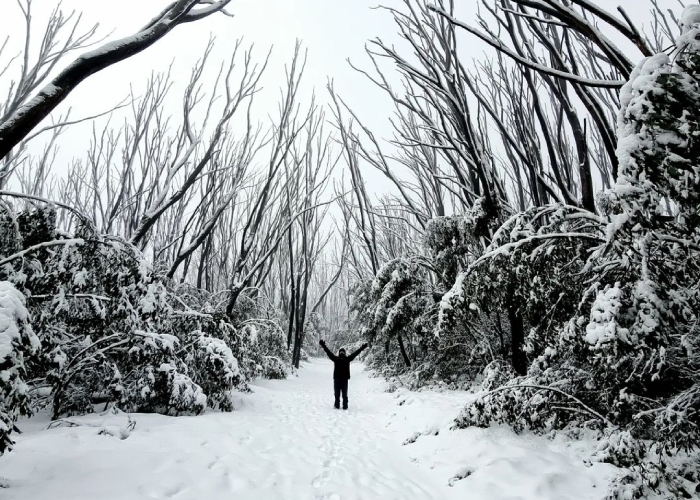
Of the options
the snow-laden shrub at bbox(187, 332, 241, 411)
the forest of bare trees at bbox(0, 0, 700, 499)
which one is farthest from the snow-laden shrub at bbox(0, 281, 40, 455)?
the snow-laden shrub at bbox(187, 332, 241, 411)

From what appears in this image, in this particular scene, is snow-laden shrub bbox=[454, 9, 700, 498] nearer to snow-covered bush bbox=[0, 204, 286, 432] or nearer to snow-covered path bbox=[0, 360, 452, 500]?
snow-covered path bbox=[0, 360, 452, 500]

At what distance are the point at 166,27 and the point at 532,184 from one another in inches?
189

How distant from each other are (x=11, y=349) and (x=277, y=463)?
2.35 metres

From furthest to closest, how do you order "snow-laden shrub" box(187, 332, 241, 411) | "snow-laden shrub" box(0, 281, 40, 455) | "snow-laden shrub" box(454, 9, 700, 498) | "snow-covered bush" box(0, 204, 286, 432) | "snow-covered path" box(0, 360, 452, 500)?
"snow-laden shrub" box(187, 332, 241, 411) < "snow-covered bush" box(0, 204, 286, 432) < "snow-covered path" box(0, 360, 452, 500) < "snow-laden shrub" box(0, 281, 40, 455) < "snow-laden shrub" box(454, 9, 700, 498)

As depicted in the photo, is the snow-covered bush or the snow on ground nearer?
the snow on ground

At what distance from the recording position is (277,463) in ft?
10.4

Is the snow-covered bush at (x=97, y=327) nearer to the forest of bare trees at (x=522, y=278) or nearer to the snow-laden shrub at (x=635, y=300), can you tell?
the forest of bare trees at (x=522, y=278)

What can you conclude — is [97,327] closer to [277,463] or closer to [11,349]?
[11,349]

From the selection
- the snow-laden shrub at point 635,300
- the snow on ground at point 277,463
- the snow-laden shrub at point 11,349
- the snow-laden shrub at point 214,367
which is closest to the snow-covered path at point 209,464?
the snow on ground at point 277,463

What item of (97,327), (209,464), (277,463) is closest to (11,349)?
(209,464)

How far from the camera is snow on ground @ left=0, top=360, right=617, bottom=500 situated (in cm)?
237

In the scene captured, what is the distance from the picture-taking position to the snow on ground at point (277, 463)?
2369 mm

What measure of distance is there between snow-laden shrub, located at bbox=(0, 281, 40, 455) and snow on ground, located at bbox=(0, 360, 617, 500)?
0.76 metres

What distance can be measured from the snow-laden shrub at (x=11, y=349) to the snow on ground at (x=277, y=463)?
0.76 m
